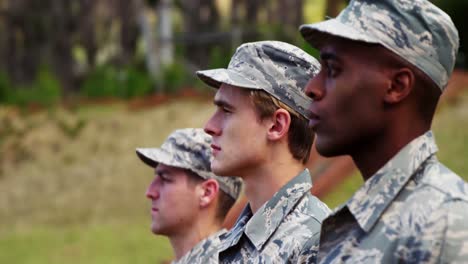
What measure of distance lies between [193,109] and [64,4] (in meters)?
9.23

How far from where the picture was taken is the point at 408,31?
243cm

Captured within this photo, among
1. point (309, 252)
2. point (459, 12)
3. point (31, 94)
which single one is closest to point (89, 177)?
point (31, 94)

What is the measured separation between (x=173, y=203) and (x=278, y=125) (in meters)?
1.11

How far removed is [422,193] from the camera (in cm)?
234

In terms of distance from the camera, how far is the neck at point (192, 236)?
4.32 metres

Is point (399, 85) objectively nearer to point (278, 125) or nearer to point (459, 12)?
point (278, 125)

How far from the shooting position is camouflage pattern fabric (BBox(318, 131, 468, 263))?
2279mm

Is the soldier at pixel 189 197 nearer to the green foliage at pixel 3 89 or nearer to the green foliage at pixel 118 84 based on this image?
the green foliage at pixel 3 89

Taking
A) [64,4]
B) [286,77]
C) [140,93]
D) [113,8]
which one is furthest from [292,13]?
[286,77]

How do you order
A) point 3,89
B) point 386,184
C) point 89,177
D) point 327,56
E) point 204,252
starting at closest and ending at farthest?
1. point 386,184
2. point 327,56
3. point 204,252
4. point 89,177
5. point 3,89

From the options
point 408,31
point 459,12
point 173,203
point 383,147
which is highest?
point 408,31

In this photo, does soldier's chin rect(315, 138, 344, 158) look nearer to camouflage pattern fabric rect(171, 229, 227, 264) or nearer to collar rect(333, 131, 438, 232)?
collar rect(333, 131, 438, 232)

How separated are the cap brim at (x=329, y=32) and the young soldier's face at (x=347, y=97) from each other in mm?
26

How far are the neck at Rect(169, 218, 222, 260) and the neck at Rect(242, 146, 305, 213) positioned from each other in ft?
3.21
